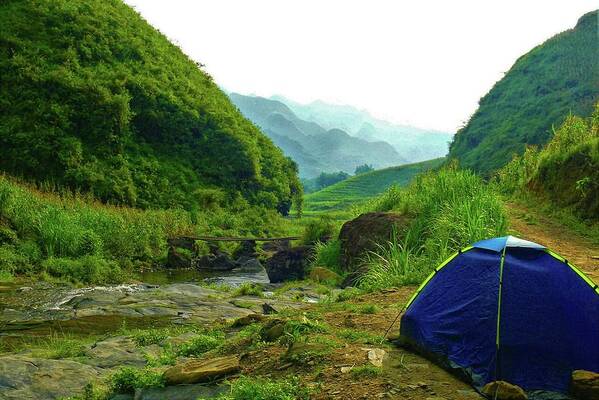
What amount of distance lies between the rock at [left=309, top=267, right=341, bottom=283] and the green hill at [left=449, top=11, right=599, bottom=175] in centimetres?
4185

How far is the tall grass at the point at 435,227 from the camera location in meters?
11.7

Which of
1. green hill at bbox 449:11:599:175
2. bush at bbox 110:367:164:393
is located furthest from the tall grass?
green hill at bbox 449:11:599:175

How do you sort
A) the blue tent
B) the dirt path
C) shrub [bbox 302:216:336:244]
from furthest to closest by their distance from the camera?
shrub [bbox 302:216:336:244] → the dirt path → the blue tent

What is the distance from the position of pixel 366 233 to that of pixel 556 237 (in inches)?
198

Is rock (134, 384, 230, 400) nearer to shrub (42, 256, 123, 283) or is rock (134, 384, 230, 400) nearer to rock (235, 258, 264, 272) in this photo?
shrub (42, 256, 123, 283)

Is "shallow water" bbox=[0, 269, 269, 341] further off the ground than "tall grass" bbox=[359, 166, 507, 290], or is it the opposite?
"tall grass" bbox=[359, 166, 507, 290]

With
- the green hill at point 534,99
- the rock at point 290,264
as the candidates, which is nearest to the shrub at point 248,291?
the rock at point 290,264

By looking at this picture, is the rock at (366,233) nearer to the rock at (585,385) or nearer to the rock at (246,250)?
the rock at (585,385)

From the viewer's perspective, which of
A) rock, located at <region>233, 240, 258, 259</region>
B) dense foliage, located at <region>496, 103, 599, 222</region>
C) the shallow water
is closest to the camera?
the shallow water

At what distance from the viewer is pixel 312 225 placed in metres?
22.0

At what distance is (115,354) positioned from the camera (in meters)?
8.66

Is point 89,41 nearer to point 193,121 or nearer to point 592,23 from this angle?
point 193,121

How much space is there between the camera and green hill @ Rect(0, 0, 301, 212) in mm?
34062

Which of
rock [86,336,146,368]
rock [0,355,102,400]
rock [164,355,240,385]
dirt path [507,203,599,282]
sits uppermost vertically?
dirt path [507,203,599,282]
